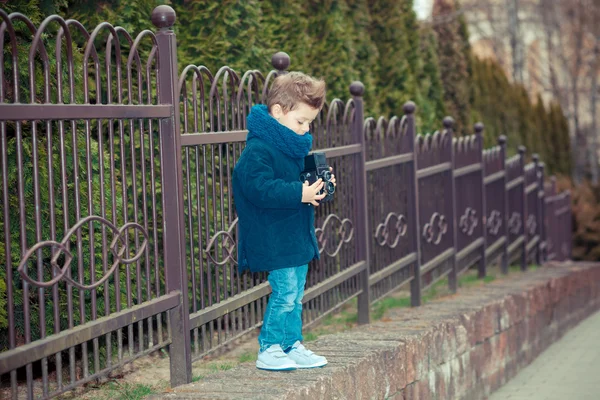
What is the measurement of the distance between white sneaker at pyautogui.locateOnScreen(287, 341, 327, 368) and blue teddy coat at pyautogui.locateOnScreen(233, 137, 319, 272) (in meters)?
0.44

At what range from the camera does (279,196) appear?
3.66m

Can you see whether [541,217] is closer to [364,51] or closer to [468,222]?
[364,51]

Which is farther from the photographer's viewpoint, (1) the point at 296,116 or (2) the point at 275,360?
(2) the point at 275,360

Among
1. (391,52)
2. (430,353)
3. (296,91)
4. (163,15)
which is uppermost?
(391,52)

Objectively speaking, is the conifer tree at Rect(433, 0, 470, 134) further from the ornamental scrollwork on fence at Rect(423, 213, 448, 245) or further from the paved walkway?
the ornamental scrollwork on fence at Rect(423, 213, 448, 245)

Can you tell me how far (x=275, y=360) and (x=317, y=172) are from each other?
2.69ft

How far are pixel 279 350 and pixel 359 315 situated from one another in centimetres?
185

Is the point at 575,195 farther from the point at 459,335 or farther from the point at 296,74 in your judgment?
the point at 296,74

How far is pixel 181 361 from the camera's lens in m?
3.69

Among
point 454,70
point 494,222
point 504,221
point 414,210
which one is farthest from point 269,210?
point 454,70

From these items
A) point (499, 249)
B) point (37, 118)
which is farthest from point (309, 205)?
point (499, 249)

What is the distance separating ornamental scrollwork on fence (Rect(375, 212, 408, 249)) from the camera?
5987 mm

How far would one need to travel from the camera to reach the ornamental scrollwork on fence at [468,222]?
7849mm

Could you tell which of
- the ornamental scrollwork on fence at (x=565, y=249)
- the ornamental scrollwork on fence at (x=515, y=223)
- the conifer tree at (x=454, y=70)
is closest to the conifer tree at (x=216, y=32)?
the ornamental scrollwork on fence at (x=515, y=223)
